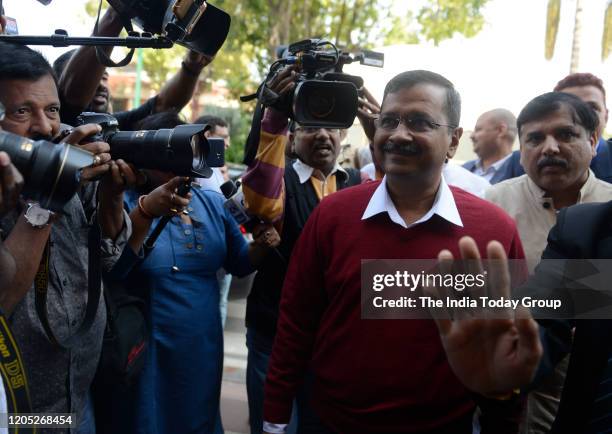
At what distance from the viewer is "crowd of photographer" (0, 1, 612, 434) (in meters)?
1.50

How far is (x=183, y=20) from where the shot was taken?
188 cm

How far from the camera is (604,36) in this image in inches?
407

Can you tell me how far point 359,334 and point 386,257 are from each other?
247 millimetres

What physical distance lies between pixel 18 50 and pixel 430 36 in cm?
1355

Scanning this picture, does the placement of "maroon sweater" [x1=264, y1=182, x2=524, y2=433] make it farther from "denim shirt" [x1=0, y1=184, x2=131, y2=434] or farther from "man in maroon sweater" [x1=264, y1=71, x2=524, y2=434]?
"denim shirt" [x1=0, y1=184, x2=131, y2=434]

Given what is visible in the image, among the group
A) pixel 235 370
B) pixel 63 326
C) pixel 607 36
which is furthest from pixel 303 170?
pixel 607 36

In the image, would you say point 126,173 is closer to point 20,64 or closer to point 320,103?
point 20,64

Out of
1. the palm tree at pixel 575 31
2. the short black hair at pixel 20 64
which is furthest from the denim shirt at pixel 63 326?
the palm tree at pixel 575 31

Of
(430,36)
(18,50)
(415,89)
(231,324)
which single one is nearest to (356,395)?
(415,89)

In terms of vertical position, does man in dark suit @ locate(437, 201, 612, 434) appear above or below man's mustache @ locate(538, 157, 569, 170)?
below

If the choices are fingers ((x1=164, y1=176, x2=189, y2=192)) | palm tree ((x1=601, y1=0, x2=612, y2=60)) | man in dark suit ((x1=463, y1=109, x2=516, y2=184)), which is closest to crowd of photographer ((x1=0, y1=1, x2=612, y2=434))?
fingers ((x1=164, y1=176, x2=189, y2=192))

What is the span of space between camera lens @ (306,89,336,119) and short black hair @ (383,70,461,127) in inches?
10.4

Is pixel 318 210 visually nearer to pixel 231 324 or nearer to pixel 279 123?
pixel 279 123

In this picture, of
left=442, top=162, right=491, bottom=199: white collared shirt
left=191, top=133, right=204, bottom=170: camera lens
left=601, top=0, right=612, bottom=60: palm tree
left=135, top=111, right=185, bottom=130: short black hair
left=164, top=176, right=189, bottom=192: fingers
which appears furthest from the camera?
left=601, top=0, right=612, bottom=60: palm tree
